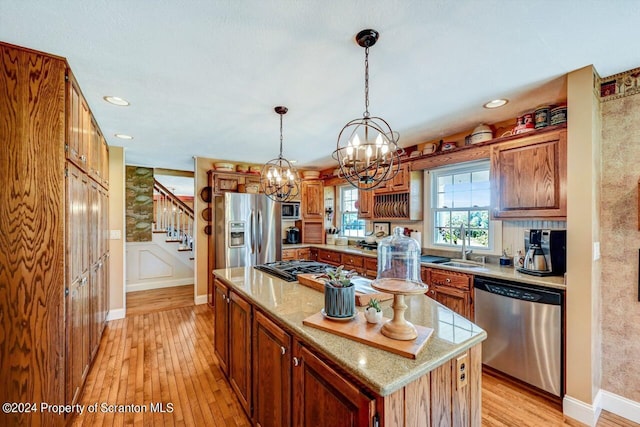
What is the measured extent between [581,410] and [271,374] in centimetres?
222

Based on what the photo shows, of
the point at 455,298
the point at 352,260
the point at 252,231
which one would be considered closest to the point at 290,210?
the point at 252,231

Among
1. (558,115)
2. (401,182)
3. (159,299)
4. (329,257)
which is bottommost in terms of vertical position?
(159,299)

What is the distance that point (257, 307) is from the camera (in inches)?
71.2

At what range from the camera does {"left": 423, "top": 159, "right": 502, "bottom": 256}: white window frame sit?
10.1 ft

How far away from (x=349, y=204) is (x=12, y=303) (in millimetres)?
4463

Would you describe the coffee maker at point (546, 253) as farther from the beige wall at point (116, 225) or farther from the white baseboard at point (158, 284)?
the white baseboard at point (158, 284)

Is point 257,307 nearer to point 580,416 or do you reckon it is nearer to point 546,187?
point 580,416

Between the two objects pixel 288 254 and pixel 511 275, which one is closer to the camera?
pixel 511 275

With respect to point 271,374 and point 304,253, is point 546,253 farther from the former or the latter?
point 304,253

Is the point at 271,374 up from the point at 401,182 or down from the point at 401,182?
down

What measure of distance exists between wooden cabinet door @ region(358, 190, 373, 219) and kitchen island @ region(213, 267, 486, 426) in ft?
8.30

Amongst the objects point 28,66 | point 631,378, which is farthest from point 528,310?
point 28,66

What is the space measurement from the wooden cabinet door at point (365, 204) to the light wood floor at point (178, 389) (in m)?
2.48

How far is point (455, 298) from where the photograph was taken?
2824 mm
